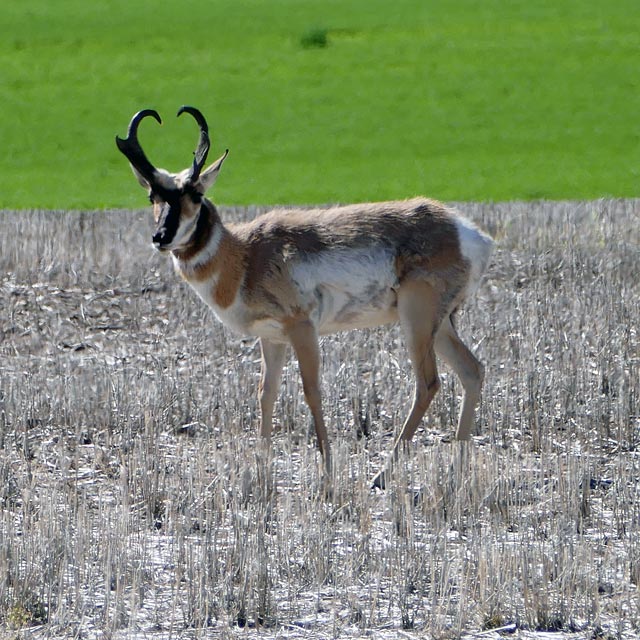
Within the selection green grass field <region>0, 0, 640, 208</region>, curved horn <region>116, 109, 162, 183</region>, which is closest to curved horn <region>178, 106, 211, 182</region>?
curved horn <region>116, 109, 162, 183</region>

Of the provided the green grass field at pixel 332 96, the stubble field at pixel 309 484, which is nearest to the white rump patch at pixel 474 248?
the stubble field at pixel 309 484

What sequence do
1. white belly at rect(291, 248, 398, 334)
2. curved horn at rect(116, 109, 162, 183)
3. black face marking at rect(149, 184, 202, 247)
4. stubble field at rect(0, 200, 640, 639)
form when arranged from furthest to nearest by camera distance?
white belly at rect(291, 248, 398, 334) < curved horn at rect(116, 109, 162, 183) < black face marking at rect(149, 184, 202, 247) < stubble field at rect(0, 200, 640, 639)

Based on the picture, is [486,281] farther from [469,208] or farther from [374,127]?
[374,127]

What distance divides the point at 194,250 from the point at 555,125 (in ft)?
87.7

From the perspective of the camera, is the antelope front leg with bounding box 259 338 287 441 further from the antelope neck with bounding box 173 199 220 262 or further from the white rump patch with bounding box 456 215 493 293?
the white rump patch with bounding box 456 215 493 293

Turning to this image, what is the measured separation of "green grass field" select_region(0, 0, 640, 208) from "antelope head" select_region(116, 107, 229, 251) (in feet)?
60.3

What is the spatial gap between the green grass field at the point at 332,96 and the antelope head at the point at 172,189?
18370 millimetres

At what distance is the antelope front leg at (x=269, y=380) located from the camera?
348 inches

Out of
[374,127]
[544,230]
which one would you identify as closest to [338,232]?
[544,230]

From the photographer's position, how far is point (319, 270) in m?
8.82

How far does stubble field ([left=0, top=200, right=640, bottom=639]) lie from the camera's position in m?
5.57

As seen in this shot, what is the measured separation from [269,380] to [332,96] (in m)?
28.5

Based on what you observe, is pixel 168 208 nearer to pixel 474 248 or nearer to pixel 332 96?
pixel 474 248

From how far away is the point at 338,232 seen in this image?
29.6 ft
